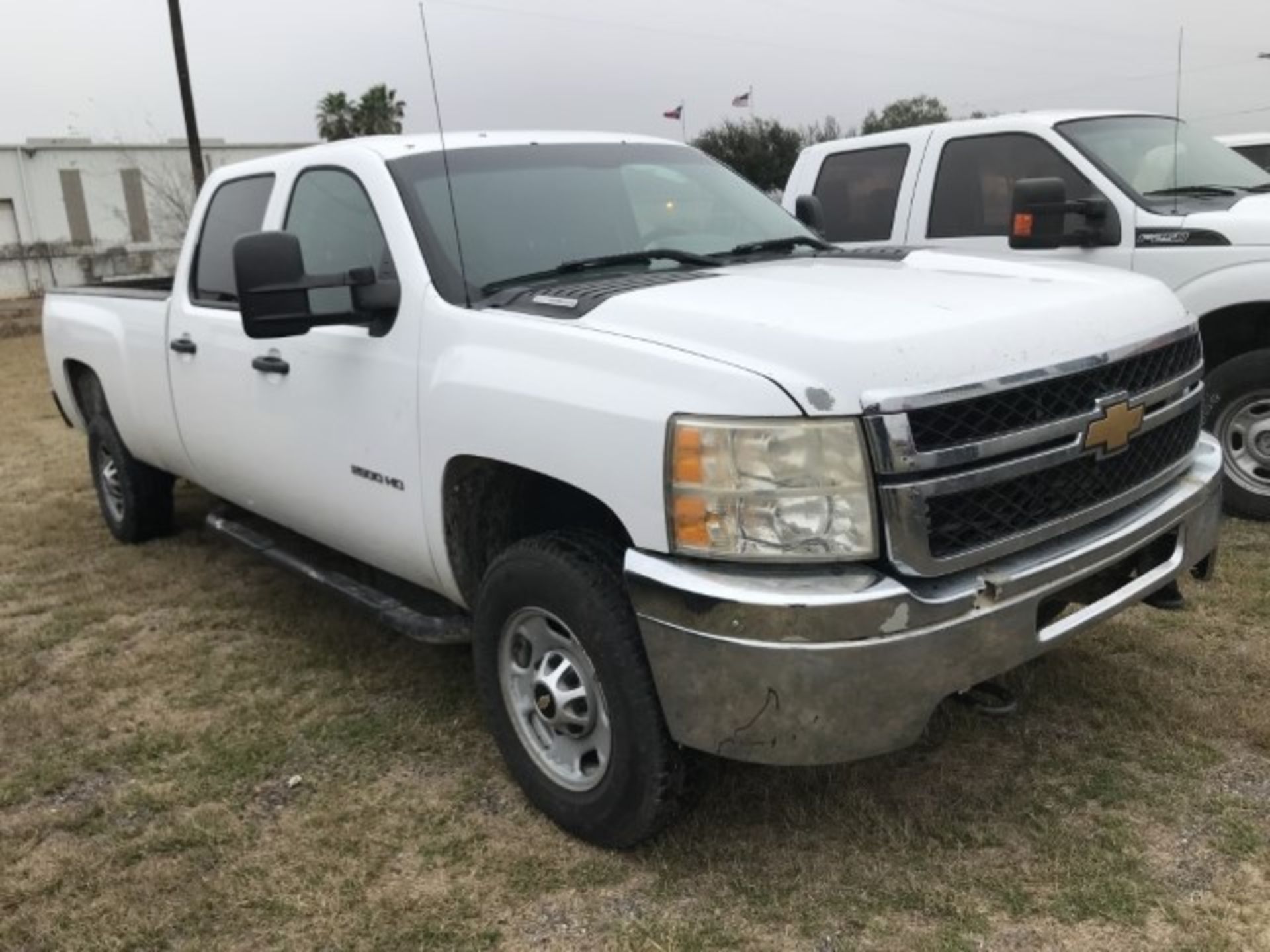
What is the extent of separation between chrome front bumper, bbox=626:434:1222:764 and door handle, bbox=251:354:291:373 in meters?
1.91

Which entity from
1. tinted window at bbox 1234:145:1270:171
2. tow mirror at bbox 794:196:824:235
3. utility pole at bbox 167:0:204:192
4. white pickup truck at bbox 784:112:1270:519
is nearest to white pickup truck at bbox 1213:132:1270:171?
tinted window at bbox 1234:145:1270:171

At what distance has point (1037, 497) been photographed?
2.77 metres

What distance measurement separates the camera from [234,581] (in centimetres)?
559

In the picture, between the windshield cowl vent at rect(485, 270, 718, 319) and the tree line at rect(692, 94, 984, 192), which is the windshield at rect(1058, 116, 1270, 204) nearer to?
the windshield cowl vent at rect(485, 270, 718, 319)

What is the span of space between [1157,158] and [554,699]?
4743mm

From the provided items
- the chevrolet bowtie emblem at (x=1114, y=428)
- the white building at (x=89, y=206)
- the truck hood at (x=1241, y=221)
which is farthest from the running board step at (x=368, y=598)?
the white building at (x=89, y=206)

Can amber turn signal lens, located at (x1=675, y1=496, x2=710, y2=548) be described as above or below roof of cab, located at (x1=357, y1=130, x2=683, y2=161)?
below

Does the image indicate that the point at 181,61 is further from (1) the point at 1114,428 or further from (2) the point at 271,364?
(1) the point at 1114,428

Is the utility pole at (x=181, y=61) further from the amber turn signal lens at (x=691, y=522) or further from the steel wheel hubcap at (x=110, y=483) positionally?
the amber turn signal lens at (x=691, y=522)

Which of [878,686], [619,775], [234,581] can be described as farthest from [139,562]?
[878,686]

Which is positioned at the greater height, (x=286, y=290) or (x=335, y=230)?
(x=335, y=230)

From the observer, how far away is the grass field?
109 inches

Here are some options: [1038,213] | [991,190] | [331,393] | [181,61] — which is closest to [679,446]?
[331,393]

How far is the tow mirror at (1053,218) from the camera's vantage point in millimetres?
5332
